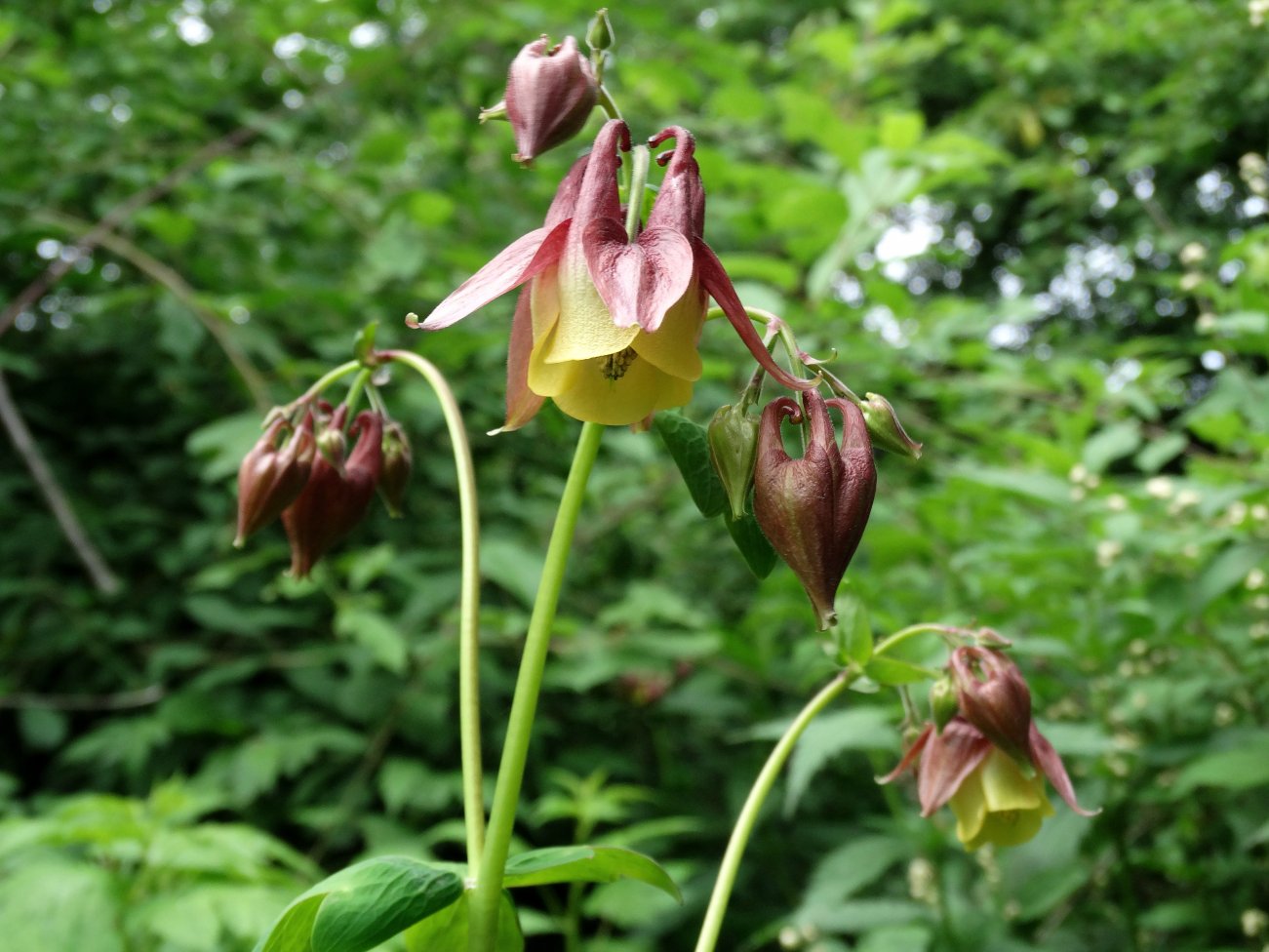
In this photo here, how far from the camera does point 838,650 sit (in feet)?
2.50

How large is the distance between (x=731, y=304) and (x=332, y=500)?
0.43 m

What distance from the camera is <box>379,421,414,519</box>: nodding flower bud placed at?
0.87m

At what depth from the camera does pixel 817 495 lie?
1.87 ft

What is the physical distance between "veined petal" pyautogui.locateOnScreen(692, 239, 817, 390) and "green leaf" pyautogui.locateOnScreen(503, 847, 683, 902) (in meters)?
0.33

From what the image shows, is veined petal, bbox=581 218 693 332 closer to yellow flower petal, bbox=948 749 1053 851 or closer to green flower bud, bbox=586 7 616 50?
green flower bud, bbox=586 7 616 50

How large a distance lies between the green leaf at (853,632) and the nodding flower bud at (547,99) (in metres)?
0.40

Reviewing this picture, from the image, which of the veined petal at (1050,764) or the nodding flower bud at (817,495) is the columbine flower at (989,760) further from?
the nodding flower bud at (817,495)

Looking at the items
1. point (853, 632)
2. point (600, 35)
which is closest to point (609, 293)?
point (600, 35)

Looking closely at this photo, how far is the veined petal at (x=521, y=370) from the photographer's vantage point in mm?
588

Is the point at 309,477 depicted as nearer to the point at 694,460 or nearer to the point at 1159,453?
the point at 694,460

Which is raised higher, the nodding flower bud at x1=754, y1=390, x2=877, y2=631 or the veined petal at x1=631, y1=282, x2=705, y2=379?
the veined petal at x1=631, y1=282, x2=705, y2=379

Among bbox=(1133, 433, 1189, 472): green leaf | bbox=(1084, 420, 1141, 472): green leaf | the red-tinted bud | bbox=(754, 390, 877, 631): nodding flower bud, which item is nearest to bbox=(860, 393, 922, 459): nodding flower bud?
bbox=(754, 390, 877, 631): nodding flower bud

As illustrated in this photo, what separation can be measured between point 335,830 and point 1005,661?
5.54ft

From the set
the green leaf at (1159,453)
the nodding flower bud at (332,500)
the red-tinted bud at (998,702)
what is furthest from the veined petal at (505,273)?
the green leaf at (1159,453)
